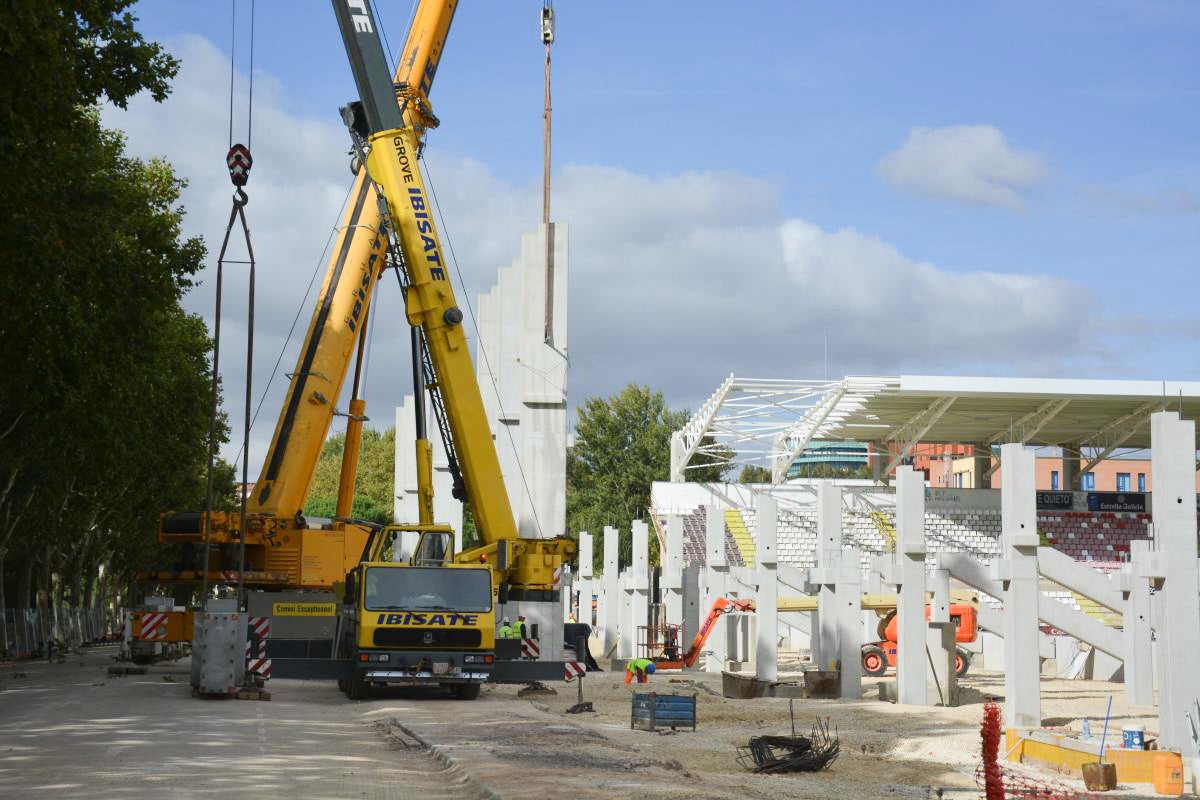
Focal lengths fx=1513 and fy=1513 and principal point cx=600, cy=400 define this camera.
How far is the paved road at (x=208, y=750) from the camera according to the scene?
12602 millimetres

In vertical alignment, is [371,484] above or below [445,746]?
above

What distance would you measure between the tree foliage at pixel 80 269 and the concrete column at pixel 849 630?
43.0ft

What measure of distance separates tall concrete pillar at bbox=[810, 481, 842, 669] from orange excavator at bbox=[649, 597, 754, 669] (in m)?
7.56

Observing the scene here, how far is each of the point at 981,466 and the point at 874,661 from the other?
34991 mm

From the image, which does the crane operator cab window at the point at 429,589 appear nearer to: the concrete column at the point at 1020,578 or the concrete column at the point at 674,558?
the concrete column at the point at 1020,578

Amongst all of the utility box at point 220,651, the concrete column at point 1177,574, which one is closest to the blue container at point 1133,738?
the concrete column at point 1177,574

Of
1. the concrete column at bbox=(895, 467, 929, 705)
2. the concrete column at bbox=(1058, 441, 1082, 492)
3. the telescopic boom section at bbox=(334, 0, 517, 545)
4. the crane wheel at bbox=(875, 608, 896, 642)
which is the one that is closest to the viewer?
the concrete column at bbox=(895, 467, 929, 705)

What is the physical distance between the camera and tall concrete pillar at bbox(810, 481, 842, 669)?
89.9 feet

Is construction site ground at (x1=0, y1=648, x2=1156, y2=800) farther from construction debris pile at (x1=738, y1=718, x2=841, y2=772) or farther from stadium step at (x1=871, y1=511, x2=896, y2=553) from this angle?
stadium step at (x1=871, y1=511, x2=896, y2=553)

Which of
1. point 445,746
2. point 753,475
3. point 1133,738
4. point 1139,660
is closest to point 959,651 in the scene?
point 1139,660

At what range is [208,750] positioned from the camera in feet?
51.5

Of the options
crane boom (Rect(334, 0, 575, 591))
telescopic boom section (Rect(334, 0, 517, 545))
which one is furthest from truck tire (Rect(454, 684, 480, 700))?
telescopic boom section (Rect(334, 0, 517, 545))

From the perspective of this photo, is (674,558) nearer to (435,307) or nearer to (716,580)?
(716,580)

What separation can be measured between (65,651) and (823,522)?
35.2m
